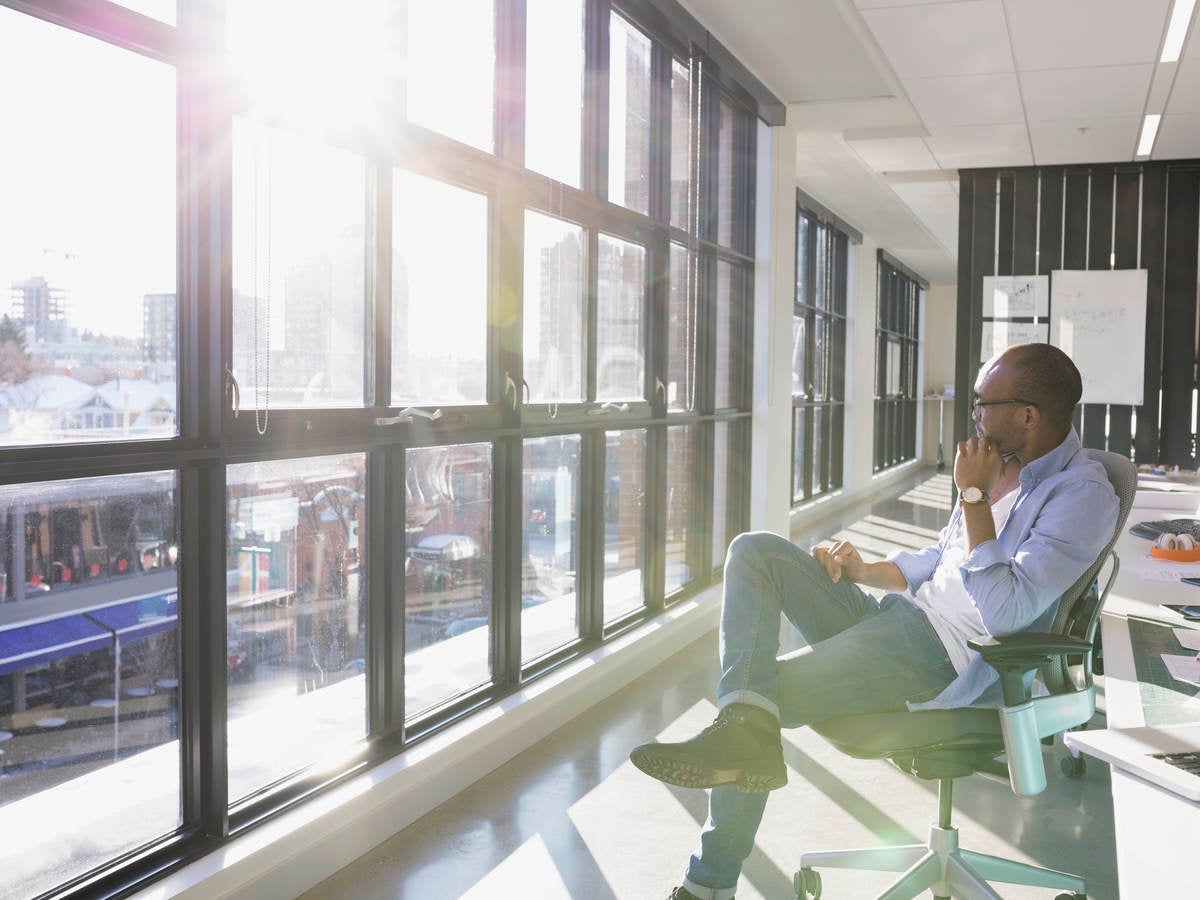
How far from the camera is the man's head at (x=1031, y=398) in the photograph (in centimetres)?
226

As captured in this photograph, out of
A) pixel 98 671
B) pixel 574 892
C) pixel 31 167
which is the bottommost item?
pixel 574 892

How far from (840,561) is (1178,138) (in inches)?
223

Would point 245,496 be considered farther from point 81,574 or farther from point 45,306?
point 45,306

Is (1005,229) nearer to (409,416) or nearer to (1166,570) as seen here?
(1166,570)

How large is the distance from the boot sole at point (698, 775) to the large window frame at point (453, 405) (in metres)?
0.94

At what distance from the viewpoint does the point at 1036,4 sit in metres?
4.48

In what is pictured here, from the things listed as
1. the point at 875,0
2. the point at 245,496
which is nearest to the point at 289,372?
the point at 245,496

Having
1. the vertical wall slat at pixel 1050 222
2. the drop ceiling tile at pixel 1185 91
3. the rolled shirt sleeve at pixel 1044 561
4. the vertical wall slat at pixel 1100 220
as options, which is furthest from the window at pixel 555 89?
the vertical wall slat at pixel 1100 220

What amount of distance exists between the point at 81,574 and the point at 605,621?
2.75 metres

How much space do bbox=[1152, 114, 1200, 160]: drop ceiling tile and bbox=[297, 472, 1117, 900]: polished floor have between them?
4458 millimetres

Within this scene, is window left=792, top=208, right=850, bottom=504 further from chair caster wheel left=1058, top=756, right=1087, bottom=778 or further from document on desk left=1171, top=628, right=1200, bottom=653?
document on desk left=1171, top=628, right=1200, bottom=653

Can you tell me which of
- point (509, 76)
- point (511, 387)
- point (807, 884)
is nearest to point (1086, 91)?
point (509, 76)

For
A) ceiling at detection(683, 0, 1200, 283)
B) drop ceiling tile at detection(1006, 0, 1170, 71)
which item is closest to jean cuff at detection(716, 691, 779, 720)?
ceiling at detection(683, 0, 1200, 283)

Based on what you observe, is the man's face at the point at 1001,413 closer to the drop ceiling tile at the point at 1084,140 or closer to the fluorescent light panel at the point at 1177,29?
the fluorescent light panel at the point at 1177,29
